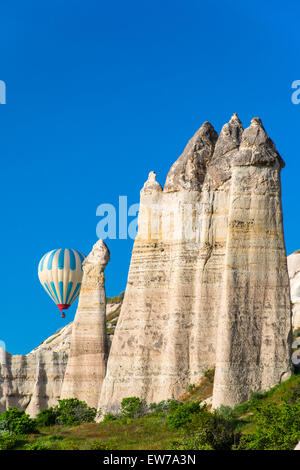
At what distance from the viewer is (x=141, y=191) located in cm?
4000

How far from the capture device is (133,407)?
3444 centimetres

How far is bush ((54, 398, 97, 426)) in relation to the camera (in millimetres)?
36125

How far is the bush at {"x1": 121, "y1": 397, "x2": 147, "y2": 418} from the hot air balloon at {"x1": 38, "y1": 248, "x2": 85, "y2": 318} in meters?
26.3

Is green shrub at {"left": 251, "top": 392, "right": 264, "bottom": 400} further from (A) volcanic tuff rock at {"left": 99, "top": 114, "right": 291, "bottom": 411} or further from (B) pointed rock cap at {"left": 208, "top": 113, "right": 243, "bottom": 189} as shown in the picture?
(B) pointed rock cap at {"left": 208, "top": 113, "right": 243, "bottom": 189}

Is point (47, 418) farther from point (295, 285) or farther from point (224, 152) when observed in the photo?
point (295, 285)

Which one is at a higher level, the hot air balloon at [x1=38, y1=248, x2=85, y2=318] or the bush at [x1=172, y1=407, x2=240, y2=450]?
the hot air balloon at [x1=38, y1=248, x2=85, y2=318]

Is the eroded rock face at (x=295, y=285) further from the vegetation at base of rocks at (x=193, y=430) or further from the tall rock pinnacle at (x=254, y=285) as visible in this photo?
the tall rock pinnacle at (x=254, y=285)

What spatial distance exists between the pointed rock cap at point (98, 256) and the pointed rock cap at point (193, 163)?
576 centimetres

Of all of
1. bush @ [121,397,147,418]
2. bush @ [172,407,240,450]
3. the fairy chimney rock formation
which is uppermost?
the fairy chimney rock formation

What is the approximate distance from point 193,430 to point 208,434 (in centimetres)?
77

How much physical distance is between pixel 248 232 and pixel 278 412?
28.0 feet

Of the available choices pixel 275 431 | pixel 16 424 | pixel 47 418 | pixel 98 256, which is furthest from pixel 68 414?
pixel 275 431

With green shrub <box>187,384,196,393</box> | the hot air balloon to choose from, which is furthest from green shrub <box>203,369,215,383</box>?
the hot air balloon
